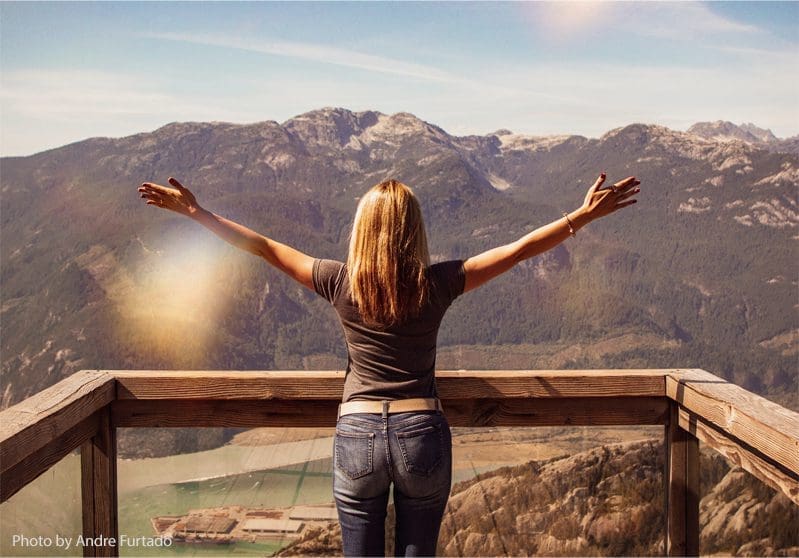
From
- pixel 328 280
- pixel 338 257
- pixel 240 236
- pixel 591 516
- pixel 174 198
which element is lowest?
pixel 338 257

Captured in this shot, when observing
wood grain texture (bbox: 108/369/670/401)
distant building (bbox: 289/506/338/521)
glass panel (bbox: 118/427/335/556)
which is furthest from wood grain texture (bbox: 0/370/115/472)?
distant building (bbox: 289/506/338/521)

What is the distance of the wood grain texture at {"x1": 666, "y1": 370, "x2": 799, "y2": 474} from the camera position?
6.64 ft

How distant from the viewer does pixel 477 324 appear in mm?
124625

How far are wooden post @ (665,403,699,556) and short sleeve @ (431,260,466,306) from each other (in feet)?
3.55

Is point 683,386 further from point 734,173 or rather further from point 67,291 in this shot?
point 734,173

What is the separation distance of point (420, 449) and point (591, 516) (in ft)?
3.02

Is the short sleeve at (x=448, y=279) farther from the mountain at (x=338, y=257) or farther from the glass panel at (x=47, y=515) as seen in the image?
the mountain at (x=338, y=257)

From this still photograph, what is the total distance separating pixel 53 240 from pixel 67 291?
1197 inches

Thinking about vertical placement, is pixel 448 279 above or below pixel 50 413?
above

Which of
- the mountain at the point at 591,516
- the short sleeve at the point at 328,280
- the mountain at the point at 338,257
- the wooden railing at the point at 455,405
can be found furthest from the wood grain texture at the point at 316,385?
the mountain at the point at 338,257

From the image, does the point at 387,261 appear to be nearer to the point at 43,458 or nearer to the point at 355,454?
the point at 355,454

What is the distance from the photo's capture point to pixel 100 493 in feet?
8.46

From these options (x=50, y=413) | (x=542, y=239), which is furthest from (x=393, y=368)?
(x=50, y=413)

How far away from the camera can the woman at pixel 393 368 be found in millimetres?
2074
